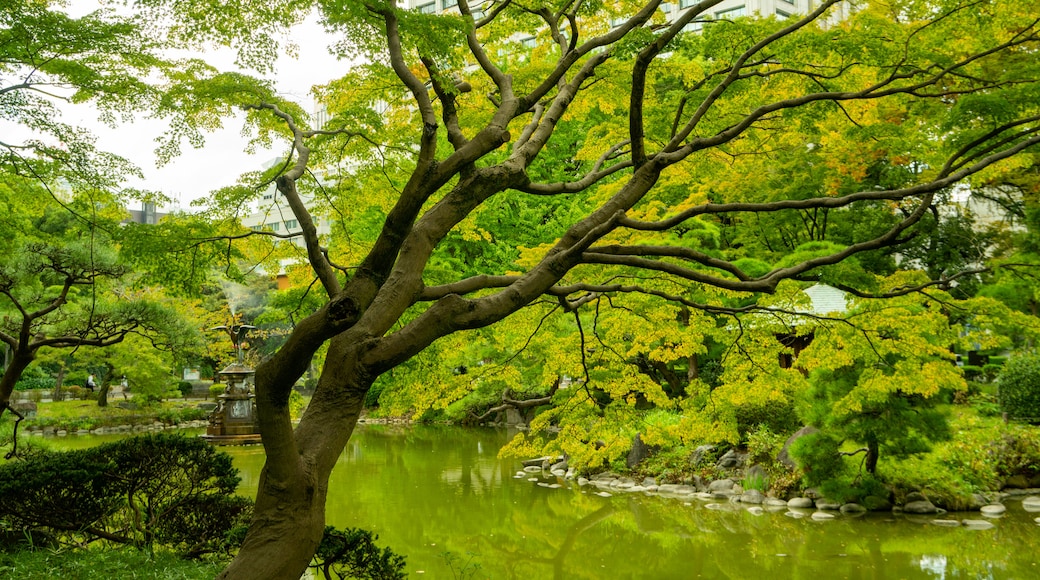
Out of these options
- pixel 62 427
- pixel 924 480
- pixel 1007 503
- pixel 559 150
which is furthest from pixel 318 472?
pixel 62 427

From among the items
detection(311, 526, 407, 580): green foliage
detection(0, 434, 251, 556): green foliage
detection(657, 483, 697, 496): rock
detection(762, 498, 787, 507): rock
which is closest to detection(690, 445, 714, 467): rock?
detection(657, 483, 697, 496): rock

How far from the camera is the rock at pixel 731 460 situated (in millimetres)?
10602

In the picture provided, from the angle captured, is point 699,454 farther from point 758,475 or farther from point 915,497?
point 915,497

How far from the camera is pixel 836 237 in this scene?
44.1ft

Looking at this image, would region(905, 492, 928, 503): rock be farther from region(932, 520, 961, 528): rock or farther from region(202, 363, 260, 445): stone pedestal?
region(202, 363, 260, 445): stone pedestal

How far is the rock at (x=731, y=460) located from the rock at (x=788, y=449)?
2.55 ft

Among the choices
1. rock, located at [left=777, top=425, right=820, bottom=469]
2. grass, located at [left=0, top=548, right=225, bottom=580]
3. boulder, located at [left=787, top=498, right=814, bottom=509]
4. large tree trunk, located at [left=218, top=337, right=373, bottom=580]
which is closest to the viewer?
large tree trunk, located at [left=218, top=337, right=373, bottom=580]

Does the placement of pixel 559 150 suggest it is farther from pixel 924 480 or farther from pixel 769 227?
pixel 924 480

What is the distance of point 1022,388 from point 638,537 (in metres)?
6.63

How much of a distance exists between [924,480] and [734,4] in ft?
59.7

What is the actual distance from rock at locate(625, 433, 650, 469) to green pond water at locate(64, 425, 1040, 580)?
1053mm

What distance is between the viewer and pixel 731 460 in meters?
10.7

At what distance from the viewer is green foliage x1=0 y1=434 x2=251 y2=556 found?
16.5 feet

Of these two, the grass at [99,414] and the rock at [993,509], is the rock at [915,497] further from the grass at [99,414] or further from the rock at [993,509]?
the grass at [99,414]
